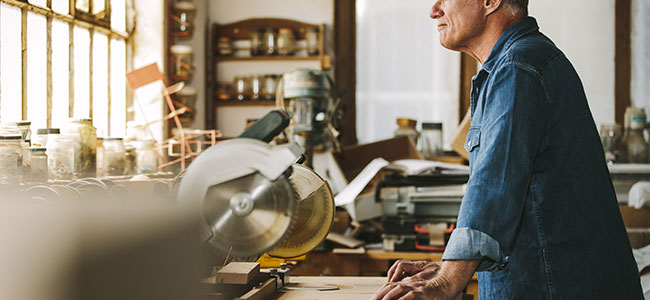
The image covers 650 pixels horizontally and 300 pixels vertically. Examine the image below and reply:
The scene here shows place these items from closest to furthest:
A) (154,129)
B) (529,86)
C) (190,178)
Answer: (190,178) → (529,86) → (154,129)

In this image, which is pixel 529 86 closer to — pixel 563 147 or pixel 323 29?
pixel 563 147

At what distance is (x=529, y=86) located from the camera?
47.3 inches

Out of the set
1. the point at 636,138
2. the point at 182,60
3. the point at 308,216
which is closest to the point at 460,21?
the point at 308,216

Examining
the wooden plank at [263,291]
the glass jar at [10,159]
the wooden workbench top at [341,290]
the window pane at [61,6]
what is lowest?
the wooden workbench top at [341,290]

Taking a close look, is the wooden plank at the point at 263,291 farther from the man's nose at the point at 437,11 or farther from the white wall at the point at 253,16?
the white wall at the point at 253,16

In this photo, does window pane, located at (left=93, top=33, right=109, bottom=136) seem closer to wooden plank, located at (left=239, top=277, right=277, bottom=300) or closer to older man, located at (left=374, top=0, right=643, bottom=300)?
wooden plank, located at (left=239, top=277, right=277, bottom=300)

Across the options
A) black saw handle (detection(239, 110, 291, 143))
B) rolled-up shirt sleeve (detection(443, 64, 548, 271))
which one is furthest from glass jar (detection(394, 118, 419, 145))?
black saw handle (detection(239, 110, 291, 143))

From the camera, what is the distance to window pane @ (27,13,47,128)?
2773 millimetres

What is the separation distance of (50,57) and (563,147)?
8.07 feet

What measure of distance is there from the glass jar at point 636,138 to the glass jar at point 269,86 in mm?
2415

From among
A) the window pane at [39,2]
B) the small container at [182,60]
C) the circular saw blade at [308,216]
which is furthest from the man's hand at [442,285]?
the small container at [182,60]

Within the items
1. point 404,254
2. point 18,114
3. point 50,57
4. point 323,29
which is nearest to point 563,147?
point 404,254

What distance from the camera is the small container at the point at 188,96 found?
456 cm

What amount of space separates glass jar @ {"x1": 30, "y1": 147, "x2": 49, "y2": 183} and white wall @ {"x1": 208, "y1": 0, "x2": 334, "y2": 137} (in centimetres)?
293
